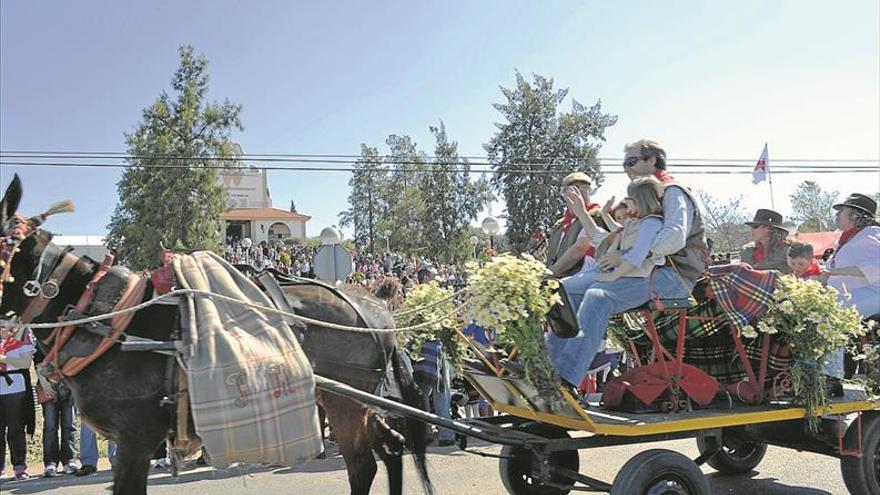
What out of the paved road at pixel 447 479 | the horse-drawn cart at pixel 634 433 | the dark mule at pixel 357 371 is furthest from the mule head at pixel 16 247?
the paved road at pixel 447 479

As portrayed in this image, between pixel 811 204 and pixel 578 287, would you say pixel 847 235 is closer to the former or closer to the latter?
pixel 578 287

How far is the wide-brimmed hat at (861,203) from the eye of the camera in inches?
213

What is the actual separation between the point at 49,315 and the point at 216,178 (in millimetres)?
27337

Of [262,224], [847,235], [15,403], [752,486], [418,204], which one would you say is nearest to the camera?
[752,486]

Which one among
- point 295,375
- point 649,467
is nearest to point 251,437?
point 295,375

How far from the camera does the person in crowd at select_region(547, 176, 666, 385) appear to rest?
4.08m

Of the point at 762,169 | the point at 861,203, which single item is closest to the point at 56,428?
the point at 861,203

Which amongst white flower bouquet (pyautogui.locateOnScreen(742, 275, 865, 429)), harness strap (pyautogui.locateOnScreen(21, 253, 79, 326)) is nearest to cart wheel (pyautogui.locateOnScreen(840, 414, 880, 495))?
white flower bouquet (pyautogui.locateOnScreen(742, 275, 865, 429))

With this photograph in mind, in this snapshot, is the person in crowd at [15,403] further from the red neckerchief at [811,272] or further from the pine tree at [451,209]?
the pine tree at [451,209]

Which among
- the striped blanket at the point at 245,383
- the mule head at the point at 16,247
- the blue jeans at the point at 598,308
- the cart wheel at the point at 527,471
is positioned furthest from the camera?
the cart wheel at the point at 527,471

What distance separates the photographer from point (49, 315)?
3.79 m

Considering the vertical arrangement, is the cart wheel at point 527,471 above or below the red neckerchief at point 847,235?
below

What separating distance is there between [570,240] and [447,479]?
91.6 inches

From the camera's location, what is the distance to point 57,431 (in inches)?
263
